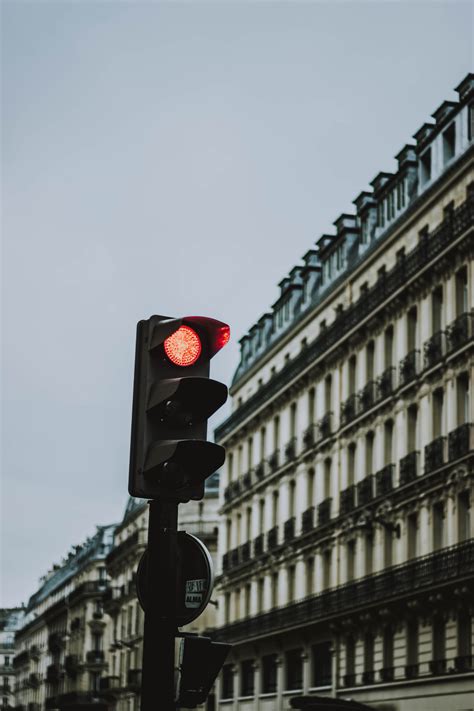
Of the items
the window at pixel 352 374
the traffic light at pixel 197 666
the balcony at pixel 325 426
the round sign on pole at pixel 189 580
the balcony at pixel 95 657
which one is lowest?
the traffic light at pixel 197 666

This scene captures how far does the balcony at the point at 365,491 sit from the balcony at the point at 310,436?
7109 millimetres

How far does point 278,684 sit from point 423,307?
2073 centimetres

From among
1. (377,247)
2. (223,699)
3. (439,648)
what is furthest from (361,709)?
(223,699)

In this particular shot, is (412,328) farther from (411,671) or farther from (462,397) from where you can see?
(411,671)

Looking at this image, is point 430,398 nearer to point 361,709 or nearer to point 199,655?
point 361,709

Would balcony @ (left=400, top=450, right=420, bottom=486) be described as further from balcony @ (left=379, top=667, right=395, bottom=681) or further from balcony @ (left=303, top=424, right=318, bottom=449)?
balcony @ (left=303, top=424, right=318, bottom=449)

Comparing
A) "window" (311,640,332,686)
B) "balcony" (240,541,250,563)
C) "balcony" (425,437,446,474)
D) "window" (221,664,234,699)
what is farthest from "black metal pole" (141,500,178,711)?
"window" (221,664,234,699)

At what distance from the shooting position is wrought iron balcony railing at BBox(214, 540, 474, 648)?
138ft

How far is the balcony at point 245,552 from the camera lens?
224 ft

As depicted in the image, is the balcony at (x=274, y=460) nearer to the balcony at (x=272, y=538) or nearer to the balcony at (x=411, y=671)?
the balcony at (x=272, y=538)

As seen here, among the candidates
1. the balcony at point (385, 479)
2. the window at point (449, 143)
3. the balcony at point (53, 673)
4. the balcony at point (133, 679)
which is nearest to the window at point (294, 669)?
the balcony at point (385, 479)

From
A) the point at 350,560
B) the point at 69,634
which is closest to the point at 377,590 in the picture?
the point at 350,560

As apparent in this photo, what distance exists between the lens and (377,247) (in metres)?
52.8

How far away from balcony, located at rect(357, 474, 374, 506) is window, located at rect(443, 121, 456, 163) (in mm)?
12425
